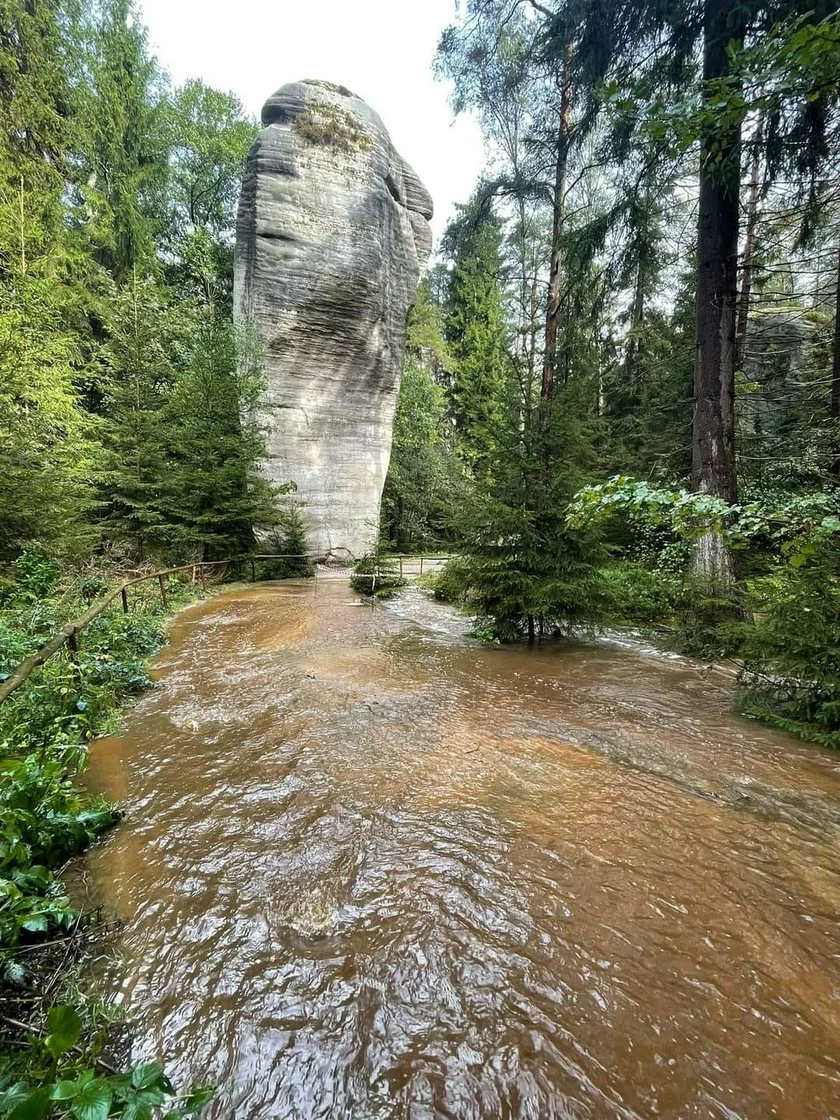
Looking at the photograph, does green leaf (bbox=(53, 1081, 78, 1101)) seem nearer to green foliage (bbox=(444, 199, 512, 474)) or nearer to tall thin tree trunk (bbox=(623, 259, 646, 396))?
tall thin tree trunk (bbox=(623, 259, 646, 396))

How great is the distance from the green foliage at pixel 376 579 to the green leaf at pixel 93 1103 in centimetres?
976

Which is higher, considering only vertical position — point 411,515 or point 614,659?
point 411,515

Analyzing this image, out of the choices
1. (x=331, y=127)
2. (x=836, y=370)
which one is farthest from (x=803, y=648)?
(x=331, y=127)

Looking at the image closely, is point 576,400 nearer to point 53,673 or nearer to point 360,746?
point 360,746

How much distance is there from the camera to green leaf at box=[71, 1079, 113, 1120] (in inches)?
41.6

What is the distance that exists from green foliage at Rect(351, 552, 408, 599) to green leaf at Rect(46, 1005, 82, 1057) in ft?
31.5

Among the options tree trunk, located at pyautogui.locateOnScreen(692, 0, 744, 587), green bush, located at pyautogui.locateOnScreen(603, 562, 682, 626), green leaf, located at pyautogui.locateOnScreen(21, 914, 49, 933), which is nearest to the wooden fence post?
green leaf, located at pyautogui.locateOnScreen(21, 914, 49, 933)

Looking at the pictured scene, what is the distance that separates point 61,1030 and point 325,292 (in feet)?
57.4

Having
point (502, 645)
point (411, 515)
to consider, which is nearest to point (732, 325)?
point (502, 645)

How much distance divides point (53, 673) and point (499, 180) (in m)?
11.7

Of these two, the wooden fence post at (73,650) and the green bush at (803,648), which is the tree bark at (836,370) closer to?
the green bush at (803,648)

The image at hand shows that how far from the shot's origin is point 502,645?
22.1ft

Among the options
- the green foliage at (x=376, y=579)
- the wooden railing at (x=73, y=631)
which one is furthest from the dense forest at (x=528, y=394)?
the green foliage at (x=376, y=579)

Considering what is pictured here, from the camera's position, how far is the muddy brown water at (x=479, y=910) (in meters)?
1.46
